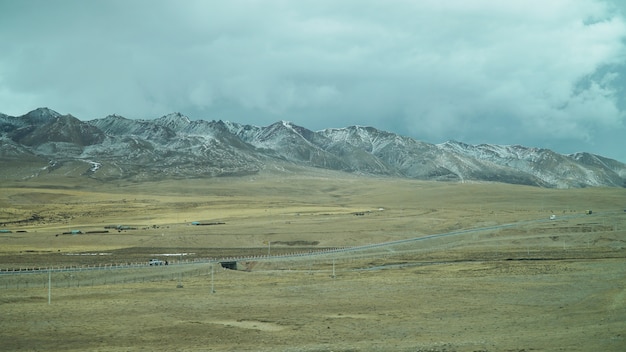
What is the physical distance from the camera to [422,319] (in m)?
44.7

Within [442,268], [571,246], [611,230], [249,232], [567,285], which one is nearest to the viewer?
[567,285]

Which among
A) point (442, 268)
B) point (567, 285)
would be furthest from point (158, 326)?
point (442, 268)

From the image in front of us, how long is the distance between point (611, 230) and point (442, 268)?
5602 centimetres

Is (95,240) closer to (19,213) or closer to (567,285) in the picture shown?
(19,213)

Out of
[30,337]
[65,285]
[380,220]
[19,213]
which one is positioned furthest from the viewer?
[19,213]

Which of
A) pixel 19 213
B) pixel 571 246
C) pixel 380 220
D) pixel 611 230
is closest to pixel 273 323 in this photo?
pixel 571 246

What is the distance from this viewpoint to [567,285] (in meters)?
59.1

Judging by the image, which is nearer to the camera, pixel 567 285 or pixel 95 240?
pixel 567 285

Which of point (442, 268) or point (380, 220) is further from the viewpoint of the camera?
point (380, 220)

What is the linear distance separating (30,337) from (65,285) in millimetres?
26651

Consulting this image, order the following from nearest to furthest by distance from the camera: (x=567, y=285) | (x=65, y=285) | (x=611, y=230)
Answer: (x=567, y=285) < (x=65, y=285) < (x=611, y=230)

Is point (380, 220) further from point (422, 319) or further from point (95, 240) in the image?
point (422, 319)

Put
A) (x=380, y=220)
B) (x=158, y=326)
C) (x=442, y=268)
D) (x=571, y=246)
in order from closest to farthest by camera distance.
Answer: (x=158, y=326), (x=442, y=268), (x=571, y=246), (x=380, y=220)

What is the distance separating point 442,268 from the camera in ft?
257
